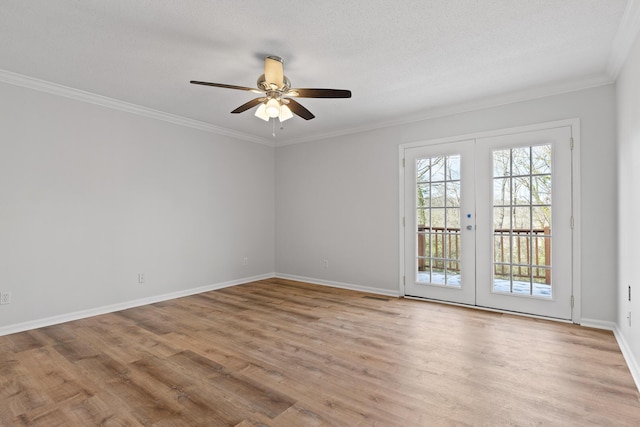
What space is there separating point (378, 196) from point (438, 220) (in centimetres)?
93

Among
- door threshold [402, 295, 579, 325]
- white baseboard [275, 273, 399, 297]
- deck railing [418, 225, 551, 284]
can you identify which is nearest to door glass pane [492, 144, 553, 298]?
deck railing [418, 225, 551, 284]

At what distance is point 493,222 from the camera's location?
3.98 m

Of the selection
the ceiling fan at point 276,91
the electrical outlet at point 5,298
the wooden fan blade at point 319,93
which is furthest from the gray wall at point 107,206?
the wooden fan blade at point 319,93

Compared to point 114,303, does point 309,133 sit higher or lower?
higher

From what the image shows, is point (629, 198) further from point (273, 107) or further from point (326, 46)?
point (273, 107)

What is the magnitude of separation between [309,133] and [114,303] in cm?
365

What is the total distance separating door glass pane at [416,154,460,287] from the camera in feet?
14.0

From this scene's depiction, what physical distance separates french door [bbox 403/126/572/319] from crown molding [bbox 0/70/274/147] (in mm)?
2959

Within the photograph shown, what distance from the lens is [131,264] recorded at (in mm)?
4238

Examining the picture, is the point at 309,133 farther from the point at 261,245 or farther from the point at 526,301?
the point at 526,301

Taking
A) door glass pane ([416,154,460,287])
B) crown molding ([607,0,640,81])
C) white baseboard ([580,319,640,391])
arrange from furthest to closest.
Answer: door glass pane ([416,154,460,287])
white baseboard ([580,319,640,391])
crown molding ([607,0,640,81])

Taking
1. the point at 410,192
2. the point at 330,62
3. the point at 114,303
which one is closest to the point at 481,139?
the point at 410,192

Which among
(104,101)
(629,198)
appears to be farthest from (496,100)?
(104,101)

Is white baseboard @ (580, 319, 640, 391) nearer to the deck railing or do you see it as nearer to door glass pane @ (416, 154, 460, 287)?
the deck railing
